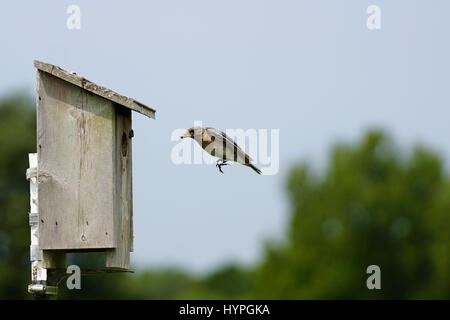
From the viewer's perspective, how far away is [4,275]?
49.7 meters

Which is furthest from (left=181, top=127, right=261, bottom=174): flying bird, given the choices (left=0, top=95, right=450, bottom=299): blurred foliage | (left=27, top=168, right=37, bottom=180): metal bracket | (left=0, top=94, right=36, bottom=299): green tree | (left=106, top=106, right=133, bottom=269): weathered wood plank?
(left=0, top=95, right=450, bottom=299): blurred foliage

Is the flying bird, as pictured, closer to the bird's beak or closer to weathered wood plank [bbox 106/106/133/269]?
the bird's beak

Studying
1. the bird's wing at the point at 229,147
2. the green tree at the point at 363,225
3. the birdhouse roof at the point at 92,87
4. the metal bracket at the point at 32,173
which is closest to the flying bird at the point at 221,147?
the bird's wing at the point at 229,147

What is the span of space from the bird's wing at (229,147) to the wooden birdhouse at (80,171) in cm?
117

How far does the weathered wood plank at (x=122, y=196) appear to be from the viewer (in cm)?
1177

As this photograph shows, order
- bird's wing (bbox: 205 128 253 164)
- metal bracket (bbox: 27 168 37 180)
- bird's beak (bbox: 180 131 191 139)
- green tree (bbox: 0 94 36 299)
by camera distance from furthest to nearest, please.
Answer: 1. green tree (bbox: 0 94 36 299)
2. metal bracket (bbox: 27 168 37 180)
3. bird's beak (bbox: 180 131 191 139)
4. bird's wing (bbox: 205 128 253 164)

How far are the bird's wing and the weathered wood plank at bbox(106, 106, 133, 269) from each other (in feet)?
4.58

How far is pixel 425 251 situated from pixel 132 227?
59282 mm

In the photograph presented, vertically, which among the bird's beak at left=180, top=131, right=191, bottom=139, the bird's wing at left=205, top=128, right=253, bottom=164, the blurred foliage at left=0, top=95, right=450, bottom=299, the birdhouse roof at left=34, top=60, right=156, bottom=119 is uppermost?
the birdhouse roof at left=34, top=60, right=156, bottom=119

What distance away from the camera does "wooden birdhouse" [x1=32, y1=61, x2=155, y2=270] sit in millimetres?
11688

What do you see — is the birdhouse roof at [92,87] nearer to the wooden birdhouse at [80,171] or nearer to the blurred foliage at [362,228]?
the wooden birdhouse at [80,171]

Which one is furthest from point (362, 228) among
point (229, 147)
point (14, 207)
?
point (229, 147)
